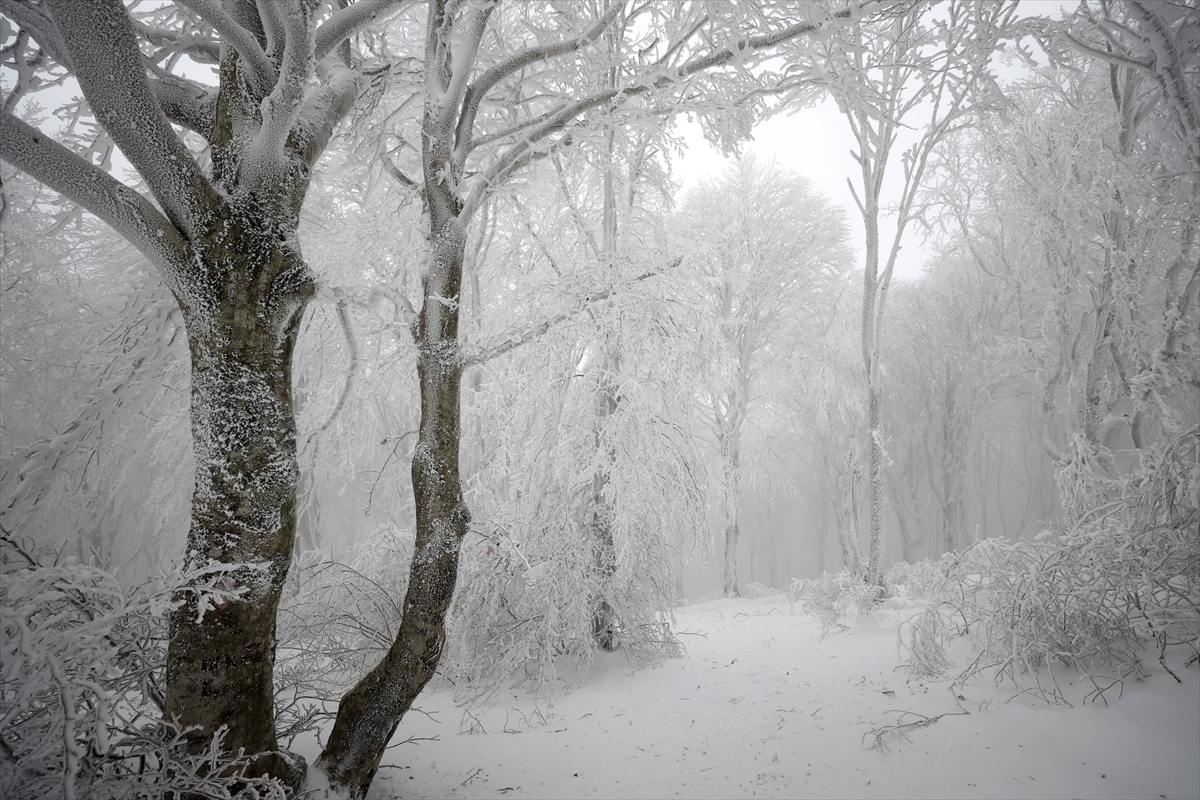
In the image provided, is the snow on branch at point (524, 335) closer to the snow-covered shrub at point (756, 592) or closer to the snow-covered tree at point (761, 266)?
the snow-covered tree at point (761, 266)

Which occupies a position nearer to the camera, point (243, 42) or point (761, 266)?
point (243, 42)

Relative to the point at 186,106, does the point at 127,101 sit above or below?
below

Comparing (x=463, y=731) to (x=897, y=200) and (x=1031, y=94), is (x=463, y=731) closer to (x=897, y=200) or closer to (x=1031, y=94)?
(x=897, y=200)

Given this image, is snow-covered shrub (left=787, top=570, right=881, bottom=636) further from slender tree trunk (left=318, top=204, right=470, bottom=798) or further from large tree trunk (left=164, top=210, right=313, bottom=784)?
large tree trunk (left=164, top=210, right=313, bottom=784)

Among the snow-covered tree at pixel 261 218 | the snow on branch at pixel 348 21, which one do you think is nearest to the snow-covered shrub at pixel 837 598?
the snow-covered tree at pixel 261 218

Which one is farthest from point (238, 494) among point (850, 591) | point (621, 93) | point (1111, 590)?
point (850, 591)

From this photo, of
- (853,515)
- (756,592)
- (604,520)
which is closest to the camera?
(604,520)

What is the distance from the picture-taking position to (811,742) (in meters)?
2.92

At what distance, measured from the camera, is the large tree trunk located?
1.72 metres

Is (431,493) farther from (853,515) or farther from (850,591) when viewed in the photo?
(853,515)

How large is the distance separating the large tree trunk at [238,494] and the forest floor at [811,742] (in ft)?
3.64

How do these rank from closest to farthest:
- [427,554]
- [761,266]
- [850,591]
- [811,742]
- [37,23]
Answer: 1. [37,23]
2. [427,554]
3. [811,742]
4. [850,591]
5. [761,266]

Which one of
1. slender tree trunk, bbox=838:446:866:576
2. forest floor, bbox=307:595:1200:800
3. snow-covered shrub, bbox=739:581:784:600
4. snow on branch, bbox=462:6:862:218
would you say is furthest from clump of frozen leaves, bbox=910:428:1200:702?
snow-covered shrub, bbox=739:581:784:600

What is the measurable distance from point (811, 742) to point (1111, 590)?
2.15 meters
